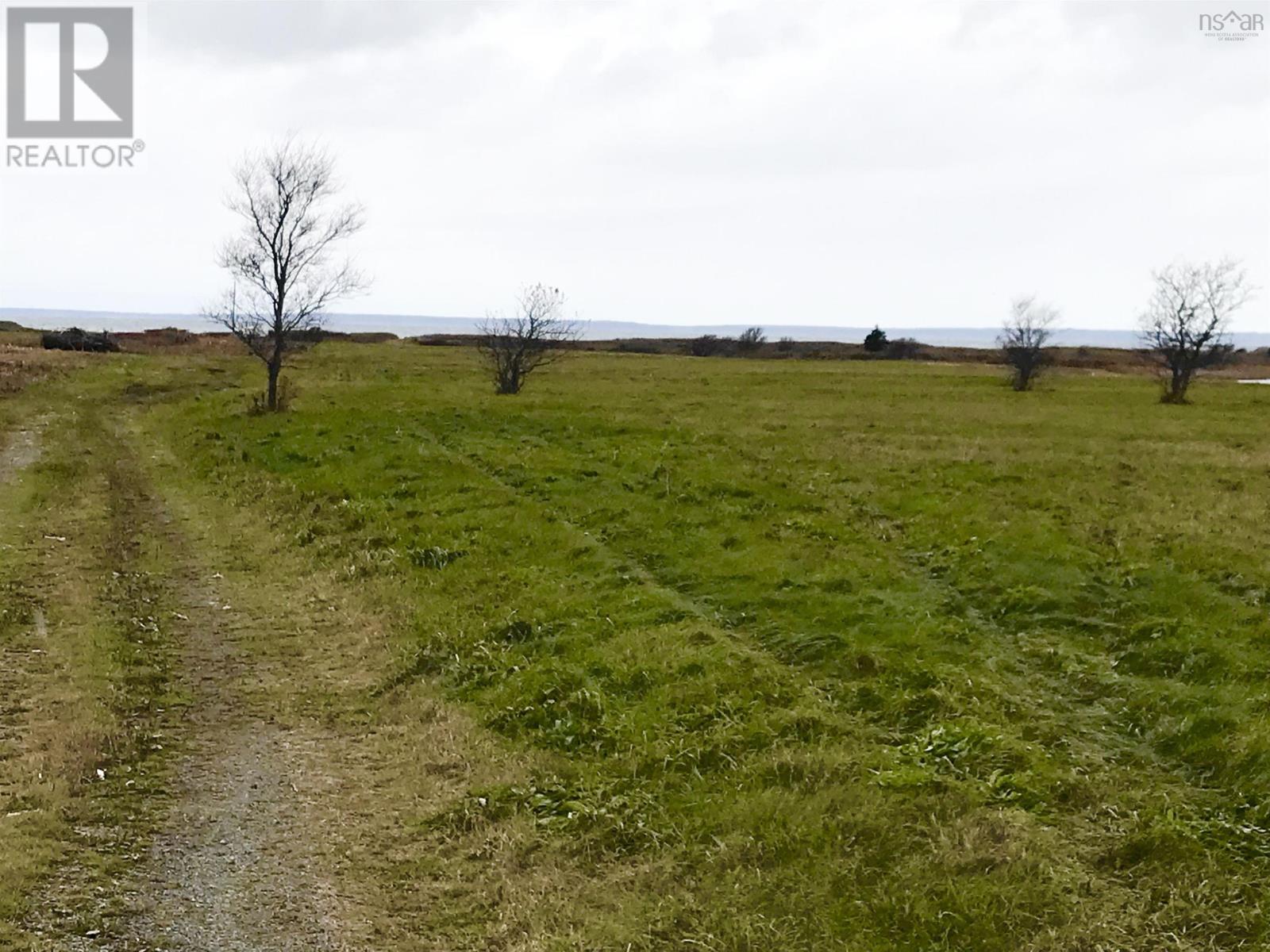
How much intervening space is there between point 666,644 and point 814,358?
73.7m

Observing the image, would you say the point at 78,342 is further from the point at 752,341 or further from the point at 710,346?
the point at 752,341

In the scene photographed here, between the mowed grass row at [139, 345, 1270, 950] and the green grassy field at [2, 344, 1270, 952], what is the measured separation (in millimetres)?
40

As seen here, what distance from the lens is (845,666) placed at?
10672 mm

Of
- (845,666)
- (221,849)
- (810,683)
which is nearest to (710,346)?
(845,666)

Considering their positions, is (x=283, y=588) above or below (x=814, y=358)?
below

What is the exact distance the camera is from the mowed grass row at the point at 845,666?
22.4ft

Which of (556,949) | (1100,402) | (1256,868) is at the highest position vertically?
(1100,402)

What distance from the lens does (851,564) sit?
563 inches

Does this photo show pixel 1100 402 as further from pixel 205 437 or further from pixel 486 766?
pixel 486 766

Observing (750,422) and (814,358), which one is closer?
(750,422)

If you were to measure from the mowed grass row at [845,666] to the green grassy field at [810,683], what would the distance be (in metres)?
0.04

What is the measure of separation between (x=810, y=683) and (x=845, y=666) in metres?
0.57

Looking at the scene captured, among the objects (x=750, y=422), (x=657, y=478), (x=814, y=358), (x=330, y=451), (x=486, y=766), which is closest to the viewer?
(x=486, y=766)

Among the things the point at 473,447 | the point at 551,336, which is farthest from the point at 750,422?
the point at 551,336
